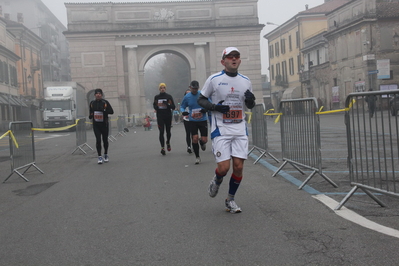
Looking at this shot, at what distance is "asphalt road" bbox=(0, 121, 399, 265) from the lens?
4355 millimetres

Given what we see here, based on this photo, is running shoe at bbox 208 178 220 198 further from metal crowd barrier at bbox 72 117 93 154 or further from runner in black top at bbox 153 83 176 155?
metal crowd barrier at bbox 72 117 93 154

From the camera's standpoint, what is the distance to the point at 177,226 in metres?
5.49

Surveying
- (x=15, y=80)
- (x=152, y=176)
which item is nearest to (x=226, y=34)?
(x=15, y=80)

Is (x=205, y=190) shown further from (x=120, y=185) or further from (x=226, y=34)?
(x=226, y=34)

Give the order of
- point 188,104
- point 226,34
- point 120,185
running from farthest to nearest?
point 226,34 < point 188,104 < point 120,185

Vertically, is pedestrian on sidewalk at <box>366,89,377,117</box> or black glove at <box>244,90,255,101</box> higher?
black glove at <box>244,90,255,101</box>

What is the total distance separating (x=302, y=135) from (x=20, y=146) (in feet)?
19.3

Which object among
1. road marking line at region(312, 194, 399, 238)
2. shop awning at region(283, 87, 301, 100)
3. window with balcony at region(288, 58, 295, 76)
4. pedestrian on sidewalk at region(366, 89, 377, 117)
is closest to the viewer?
road marking line at region(312, 194, 399, 238)

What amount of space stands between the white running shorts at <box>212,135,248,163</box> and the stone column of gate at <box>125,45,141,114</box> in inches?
1797

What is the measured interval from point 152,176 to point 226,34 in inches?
1682

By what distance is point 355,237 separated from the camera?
186 inches

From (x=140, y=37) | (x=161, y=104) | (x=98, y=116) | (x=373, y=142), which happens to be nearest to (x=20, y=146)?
(x=98, y=116)

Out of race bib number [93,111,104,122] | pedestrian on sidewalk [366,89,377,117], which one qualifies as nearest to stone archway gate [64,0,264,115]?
race bib number [93,111,104,122]

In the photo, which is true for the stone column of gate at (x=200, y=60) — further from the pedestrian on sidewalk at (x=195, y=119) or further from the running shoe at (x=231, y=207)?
the running shoe at (x=231, y=207)
